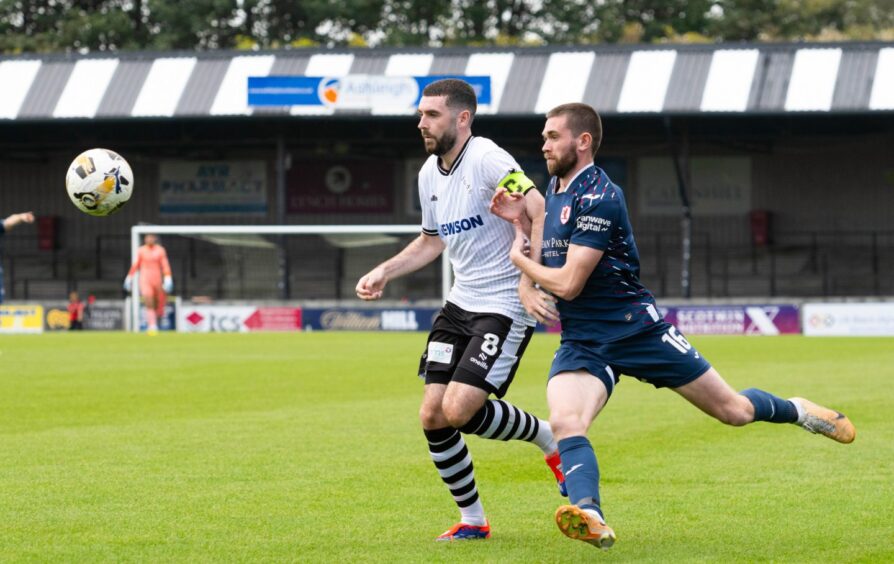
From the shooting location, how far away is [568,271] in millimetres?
6766

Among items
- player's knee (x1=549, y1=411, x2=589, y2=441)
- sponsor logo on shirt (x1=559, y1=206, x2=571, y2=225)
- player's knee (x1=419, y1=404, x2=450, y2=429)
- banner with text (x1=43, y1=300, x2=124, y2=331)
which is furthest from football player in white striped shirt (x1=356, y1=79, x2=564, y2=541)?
banner with text (x1=43, y1=300, x2=124, y2=331)

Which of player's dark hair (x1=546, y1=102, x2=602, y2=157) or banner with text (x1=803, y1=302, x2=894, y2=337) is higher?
player's dark hair (x1=546, y1=102, x2=602, y2=157)

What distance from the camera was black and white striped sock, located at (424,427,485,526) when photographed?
7.41m

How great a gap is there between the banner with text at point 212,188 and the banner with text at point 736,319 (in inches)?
655

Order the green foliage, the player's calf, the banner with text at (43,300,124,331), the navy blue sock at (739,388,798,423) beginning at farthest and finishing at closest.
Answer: the green foliage → the banner with text at (43,300,124,331) → the navy blue sock at (739,388,798,423) → the player's calf

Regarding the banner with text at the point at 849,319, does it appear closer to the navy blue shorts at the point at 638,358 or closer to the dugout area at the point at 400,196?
the dugout area at the point at 400,196

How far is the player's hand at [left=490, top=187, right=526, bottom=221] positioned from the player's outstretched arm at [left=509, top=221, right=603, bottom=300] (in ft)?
0.94

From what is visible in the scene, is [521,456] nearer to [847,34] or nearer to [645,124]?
[645,124]

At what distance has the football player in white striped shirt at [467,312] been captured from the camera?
7.36 meters

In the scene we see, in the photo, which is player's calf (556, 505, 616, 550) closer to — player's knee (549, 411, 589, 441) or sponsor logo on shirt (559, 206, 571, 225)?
player's knee (549, 411, 589, 441)

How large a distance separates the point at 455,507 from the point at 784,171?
116 feet

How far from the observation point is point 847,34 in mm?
55344

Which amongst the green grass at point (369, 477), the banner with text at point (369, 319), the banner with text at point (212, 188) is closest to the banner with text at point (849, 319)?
the banner with text at point (369, 319)

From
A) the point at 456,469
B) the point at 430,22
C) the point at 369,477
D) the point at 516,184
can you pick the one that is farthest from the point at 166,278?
the point at 430,22
